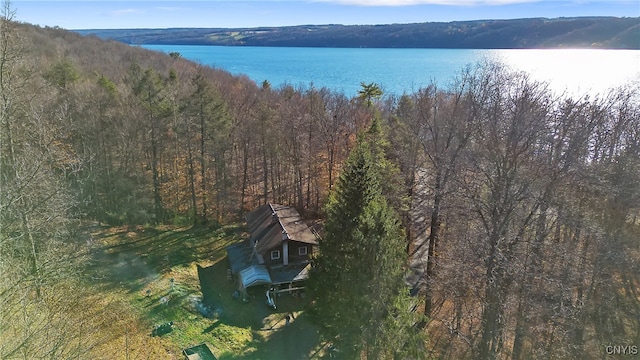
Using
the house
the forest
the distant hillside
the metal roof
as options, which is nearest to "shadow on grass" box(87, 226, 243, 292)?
the forest

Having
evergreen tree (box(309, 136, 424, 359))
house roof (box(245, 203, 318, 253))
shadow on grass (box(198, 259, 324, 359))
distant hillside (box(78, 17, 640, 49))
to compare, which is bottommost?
shadow on grass (box(198, 259, 324, 359))

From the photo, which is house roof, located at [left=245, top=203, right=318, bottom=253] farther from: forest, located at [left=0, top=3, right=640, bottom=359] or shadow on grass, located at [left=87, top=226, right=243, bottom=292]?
forest, located at [left=0, top=3, right=640, bottom=359]

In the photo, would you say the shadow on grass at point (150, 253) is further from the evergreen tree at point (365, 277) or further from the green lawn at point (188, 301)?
the evergreen tree at point (365, 277)

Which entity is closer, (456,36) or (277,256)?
(277,256)

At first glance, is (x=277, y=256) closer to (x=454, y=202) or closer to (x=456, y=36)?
(x=454, y=202)

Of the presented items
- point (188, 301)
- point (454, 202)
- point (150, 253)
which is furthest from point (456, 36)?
point (188, 301)
